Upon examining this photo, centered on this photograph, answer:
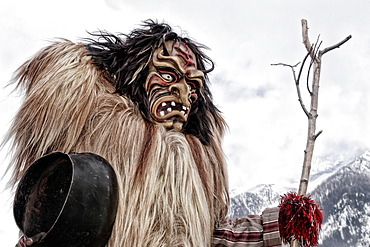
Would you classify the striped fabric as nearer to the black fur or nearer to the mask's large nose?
the black fur

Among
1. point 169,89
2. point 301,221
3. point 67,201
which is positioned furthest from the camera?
point 169,89

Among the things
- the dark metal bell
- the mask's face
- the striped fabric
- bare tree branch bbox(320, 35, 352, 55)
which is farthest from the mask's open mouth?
bare tree branch bbox(320, 35, 352, 55)

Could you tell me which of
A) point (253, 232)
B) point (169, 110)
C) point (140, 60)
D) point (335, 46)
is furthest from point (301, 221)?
point (140, 60)

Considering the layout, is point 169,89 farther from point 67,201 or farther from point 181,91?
point 67,201

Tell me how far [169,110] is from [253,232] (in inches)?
21.2

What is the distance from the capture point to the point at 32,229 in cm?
89

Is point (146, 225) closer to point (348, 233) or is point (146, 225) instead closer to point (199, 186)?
point (199, 186)

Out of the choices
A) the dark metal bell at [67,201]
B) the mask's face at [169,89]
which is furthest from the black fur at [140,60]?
the dark metal bell at [67,201]

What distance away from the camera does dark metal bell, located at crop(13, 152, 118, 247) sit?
786 millimetres

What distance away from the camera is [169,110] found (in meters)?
Answer: 1.13

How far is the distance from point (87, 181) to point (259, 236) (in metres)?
0.61

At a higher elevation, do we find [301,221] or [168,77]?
[168,77]

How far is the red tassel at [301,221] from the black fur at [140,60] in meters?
0.44

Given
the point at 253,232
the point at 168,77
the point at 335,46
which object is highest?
the point at 335,46
